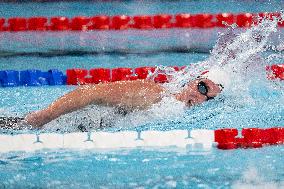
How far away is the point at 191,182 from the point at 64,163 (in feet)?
2.27

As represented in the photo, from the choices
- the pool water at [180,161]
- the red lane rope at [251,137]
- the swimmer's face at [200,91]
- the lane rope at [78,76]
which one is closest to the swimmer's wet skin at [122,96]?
the swimmer's face at [200,91]

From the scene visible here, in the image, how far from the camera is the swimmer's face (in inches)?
127

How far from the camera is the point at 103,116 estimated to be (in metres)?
3.29

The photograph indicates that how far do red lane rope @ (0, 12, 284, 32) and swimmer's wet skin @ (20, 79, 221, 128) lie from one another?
11.2 feet

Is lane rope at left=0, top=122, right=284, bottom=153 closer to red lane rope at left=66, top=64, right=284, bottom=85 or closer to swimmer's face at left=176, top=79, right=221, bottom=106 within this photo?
swimmer's face at left=176, top=79, right=221, bottom=106

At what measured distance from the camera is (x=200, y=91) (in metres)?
3.23

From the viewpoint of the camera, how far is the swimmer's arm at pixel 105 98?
3.14m

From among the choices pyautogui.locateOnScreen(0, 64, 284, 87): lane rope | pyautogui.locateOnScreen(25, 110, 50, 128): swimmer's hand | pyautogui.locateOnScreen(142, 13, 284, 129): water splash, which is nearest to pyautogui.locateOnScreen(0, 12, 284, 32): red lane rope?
pyautogui.locateOnScreen(0, 64, 284, 87): lane rope

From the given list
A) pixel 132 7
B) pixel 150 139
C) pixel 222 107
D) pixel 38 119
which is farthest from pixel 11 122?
pixel 132 7

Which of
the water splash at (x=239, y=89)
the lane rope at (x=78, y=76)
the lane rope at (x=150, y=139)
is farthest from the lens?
the lane rope at (x=78, y=76)

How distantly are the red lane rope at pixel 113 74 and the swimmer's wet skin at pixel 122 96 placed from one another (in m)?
1.83

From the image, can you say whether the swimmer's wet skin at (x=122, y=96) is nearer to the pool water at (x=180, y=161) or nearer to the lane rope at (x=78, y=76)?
the pool water at (x=180, y=161)

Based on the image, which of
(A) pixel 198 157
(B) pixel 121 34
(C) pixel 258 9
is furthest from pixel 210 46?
(A) pixel 198 157

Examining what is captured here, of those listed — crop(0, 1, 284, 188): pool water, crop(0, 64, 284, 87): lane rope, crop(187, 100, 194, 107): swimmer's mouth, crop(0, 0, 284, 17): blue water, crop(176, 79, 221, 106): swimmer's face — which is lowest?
crop(0, 1, 284, 188): pool water
